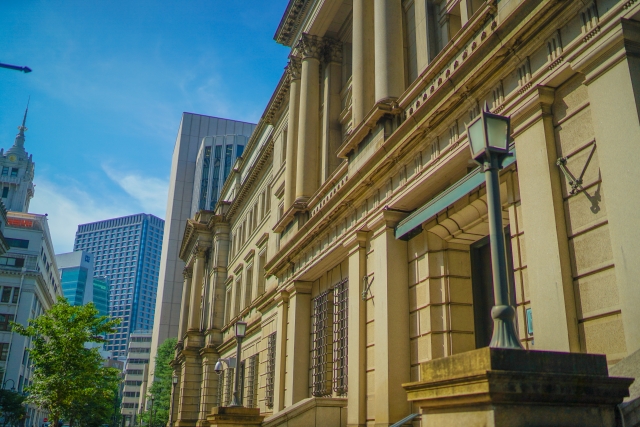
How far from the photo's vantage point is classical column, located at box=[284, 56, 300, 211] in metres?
21.4

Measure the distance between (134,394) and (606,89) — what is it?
157 meters

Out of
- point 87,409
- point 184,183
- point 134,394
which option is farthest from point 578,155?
point 134,394

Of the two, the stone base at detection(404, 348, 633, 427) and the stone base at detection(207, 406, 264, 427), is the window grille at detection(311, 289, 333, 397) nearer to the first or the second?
the stone base at detection(207, 406, 264, 427)

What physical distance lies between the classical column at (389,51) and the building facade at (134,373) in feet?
471

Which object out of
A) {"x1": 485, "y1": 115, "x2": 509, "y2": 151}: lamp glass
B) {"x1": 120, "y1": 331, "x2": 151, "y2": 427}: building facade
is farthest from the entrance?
{"x1": 120, "y1": 331, "x2": 151, "y2": 427}: building facade

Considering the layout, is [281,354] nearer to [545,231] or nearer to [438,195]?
[438,195]

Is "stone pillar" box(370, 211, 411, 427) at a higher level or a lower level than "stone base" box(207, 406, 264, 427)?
higher

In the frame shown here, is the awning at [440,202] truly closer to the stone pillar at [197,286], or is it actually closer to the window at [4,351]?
the stone pillar at [197,286]

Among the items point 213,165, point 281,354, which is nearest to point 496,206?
point 281,354

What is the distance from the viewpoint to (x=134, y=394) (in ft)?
484

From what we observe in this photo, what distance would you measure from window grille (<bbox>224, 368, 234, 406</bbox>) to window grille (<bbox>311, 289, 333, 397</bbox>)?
1706 centimetres

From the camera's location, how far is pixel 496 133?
535cm

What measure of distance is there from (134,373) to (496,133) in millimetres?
158606

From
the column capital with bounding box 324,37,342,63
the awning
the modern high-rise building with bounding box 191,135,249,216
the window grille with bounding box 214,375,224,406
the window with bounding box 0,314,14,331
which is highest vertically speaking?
the modern high-rise building with bounding box 191,135,249,216
